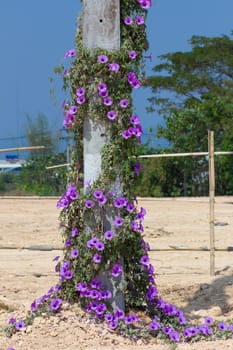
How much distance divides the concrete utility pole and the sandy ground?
1.06 feet

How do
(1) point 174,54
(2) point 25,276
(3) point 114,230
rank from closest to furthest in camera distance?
(3) point 114,230 < (2) point 25,276 < (1) point 174,54

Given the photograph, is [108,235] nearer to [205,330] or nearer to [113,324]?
[113,324]

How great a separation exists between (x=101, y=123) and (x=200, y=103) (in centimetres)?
1481

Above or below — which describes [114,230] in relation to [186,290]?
above

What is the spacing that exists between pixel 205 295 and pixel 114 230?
163cm

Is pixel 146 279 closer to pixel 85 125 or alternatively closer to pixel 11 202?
pixel 85 125

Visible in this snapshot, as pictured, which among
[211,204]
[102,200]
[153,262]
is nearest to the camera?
[102,200]

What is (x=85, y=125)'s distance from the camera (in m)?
5.05

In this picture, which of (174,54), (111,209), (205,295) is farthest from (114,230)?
(174,54)

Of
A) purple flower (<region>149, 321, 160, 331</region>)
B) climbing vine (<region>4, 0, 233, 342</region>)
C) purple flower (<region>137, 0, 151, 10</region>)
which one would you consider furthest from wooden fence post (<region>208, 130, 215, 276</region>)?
purple flower (<region>137, 0, 151, 10</region>)

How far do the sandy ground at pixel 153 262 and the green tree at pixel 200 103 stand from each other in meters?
2.50

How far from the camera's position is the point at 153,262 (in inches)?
317

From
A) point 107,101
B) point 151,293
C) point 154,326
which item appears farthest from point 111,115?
point 154,326

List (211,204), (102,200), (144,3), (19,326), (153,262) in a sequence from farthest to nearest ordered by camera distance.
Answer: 1. (153,262)
2. (211,204)
3. (144,3)
4. (102,200)
5. (19,326)
